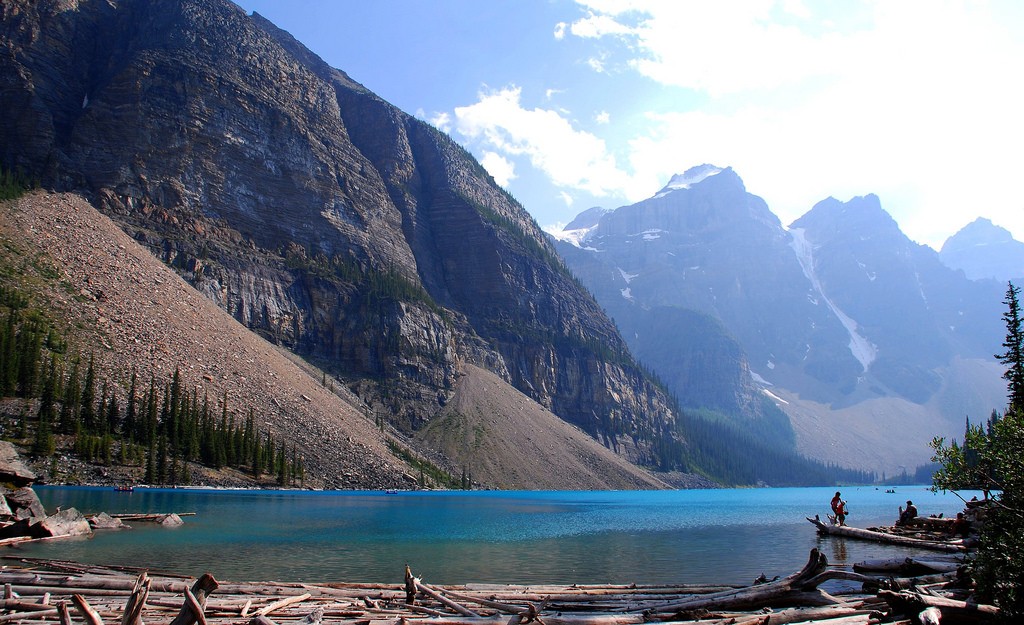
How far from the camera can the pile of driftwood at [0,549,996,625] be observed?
13469mm

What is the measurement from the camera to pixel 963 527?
36938mm

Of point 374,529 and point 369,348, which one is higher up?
point 369,348

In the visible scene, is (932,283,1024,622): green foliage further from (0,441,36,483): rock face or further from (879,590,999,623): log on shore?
(0,441,36,483): rock face

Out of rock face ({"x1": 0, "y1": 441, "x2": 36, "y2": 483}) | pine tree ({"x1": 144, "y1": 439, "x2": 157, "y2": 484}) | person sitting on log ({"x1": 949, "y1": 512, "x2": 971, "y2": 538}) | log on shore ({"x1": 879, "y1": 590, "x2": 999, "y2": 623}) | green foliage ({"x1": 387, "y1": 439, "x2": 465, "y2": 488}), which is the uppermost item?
log on shore ({"x1": 879, "y1": 590, "x2": 999, "y2": 623})

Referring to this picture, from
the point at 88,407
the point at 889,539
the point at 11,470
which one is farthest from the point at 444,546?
the point at 88,407

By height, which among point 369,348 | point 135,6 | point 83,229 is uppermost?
point 135,6

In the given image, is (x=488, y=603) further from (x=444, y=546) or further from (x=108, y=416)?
(x=108, y=416)

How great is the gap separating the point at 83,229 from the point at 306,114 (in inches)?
3791

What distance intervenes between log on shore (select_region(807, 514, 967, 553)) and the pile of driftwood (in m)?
15.8

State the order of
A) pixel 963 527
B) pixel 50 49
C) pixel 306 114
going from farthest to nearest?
pixel 306 114
pixel 50 49
pixel 963 527

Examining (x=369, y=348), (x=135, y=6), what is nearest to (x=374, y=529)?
(x=369, y=348)

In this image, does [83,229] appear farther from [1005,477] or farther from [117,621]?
[1005,477]

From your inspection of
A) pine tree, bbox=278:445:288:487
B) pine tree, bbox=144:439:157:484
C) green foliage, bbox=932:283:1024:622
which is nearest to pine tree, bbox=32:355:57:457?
pine tree, bbox=144:439:157:484

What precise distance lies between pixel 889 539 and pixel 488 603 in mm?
33051
